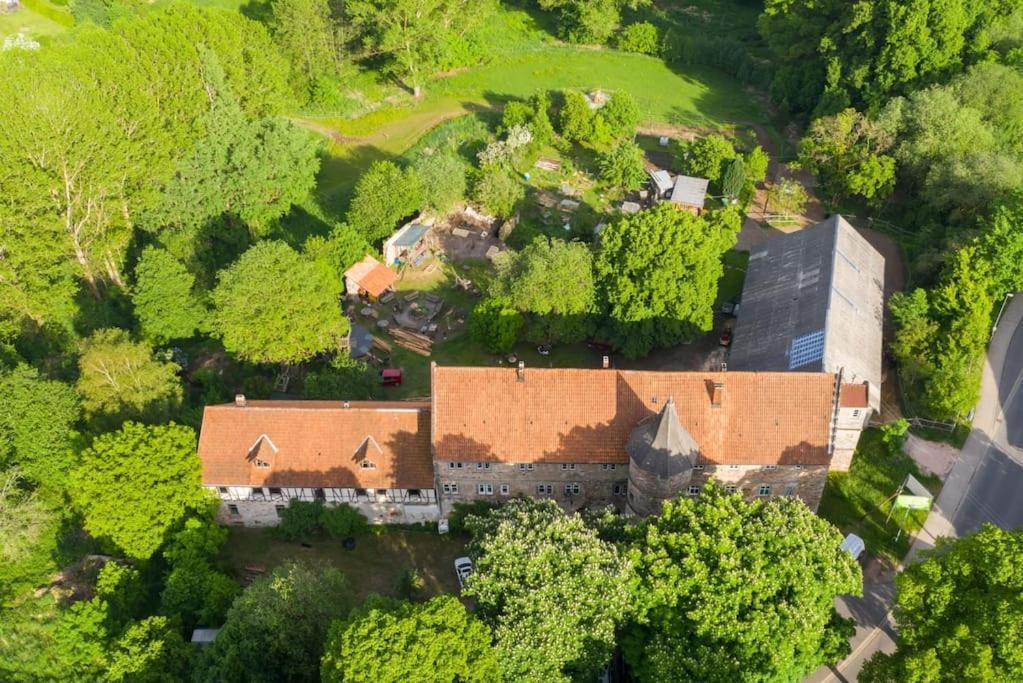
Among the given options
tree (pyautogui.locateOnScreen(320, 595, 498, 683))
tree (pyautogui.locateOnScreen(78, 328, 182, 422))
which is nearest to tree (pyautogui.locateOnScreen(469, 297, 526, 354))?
tree (pyautogui.locateOnScreen(78, 328, 182, 422))

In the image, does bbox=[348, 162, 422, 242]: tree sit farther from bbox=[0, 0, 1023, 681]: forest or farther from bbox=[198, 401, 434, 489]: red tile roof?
bbox=[198, 401, 434, 489]: red tile roof

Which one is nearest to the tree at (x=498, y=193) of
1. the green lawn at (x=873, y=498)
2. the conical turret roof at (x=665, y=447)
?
the conical turret roof at (x=665, y=447)

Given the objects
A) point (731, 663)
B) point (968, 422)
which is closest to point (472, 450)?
point (731, 663)

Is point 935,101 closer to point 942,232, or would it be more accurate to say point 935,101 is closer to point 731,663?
A: point 942,232

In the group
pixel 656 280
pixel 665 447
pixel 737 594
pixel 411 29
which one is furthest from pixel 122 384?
pixel 411 29

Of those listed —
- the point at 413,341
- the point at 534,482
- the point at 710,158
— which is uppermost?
the point at 710,158

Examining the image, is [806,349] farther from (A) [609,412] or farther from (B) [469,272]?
(B) [469,272]
